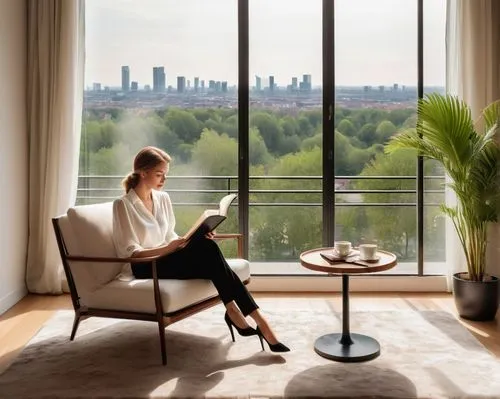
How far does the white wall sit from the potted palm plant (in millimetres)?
2936

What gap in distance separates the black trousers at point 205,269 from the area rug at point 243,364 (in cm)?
32

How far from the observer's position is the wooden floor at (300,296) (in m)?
3.41

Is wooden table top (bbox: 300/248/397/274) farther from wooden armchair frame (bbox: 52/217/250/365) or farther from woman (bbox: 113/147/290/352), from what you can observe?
wooden armchair frame (bbox: 52/217/250/365)

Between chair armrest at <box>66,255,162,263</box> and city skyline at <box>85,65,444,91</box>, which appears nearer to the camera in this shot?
chair armrest at <box>66,255,162,263</box>

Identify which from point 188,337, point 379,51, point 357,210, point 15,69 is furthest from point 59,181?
point 379,51

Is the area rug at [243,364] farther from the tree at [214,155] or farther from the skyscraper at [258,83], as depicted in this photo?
the skyscraper at [258,83]

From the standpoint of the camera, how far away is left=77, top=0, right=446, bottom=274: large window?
15.2ft

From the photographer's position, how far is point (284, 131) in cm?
471

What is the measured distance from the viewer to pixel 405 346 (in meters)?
3.31

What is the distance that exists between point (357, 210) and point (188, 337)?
194 cm

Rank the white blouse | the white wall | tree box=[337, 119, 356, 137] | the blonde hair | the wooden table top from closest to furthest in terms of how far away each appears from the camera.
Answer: the wooden table top → the white blouse → the blonde hair → the white wall → tree box=[337, 119, 356, 137]

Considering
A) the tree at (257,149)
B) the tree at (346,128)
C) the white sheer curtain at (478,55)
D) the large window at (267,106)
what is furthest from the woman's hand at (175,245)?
the white sheer curtain at (478,55)

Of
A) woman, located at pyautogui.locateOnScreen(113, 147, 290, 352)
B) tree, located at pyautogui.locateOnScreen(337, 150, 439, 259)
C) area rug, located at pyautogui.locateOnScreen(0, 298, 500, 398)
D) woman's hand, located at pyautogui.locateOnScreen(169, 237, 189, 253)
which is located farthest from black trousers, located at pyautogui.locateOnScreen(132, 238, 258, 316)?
tree, located at pyautogui.locateOnScreen(337, 150, 439, 259)

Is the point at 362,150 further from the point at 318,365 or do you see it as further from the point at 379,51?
the point at 318,365
